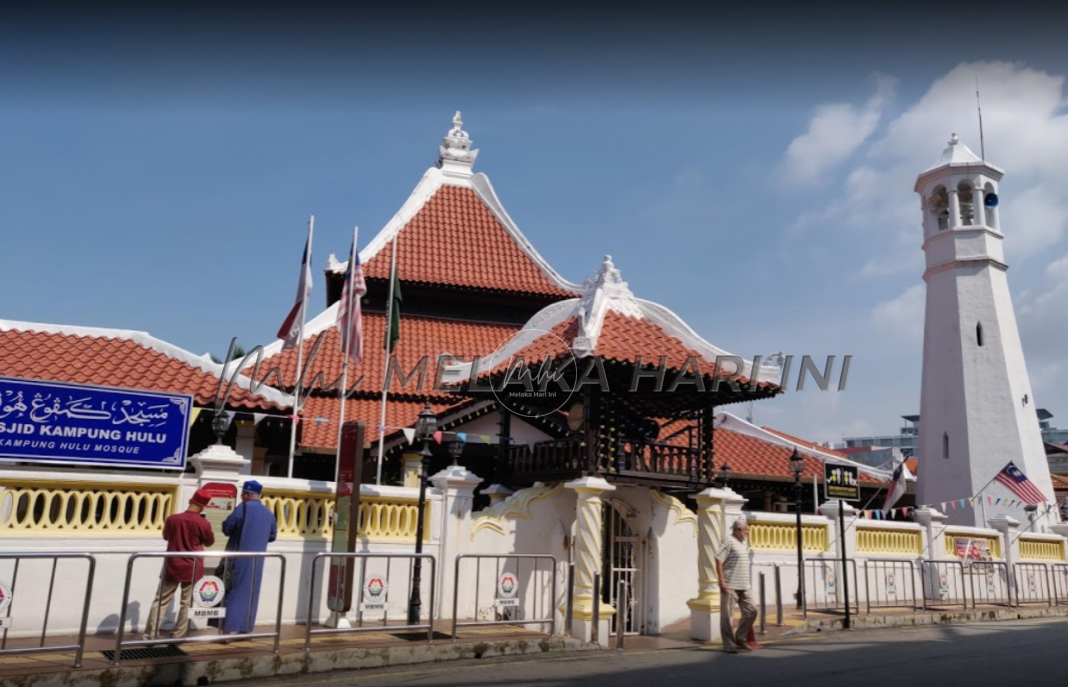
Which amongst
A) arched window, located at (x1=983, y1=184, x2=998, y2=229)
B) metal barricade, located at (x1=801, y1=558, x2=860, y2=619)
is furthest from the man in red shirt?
arched window, located at (x1=983, y1=184, x2=998, y2=229)

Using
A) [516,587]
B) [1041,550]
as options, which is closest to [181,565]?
[516,587]

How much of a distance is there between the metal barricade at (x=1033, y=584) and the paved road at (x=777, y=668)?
9440mm

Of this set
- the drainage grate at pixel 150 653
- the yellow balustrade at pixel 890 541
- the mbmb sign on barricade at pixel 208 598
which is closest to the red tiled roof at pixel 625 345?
the mbmb sign on barricade at pixel 208 598

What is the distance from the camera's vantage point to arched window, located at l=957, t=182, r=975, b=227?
27.2m

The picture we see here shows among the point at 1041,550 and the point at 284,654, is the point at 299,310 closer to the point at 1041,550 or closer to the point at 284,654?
the point at 284,654

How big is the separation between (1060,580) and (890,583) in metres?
8.95

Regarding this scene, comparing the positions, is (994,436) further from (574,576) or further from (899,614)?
(574,576)

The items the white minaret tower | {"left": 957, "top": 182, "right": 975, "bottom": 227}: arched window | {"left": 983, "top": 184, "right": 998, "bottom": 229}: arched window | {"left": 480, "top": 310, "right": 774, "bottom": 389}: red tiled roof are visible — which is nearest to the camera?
{"left": 480, "top": 310, "right": 774, "bottom": 389}: red tiled roof

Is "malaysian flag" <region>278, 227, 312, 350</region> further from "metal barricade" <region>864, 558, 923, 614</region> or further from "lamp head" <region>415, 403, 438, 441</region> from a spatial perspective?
"metal barricade" <region>864, 558, 923, 614</region>

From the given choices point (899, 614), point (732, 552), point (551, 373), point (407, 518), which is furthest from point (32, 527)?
point (899, 614)

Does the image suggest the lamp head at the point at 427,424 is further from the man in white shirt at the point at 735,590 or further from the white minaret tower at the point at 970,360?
the white minaret tower at the point at 970,360

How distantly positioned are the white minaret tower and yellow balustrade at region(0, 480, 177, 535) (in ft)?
78.0

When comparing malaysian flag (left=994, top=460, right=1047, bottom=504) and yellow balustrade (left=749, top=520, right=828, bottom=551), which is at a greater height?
malaysian flag (left=994, top=460, right=1047, bottom=504)

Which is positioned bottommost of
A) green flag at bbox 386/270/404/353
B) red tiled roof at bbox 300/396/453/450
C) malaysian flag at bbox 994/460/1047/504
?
malaysian flag at bbox 994/460/1047/504
